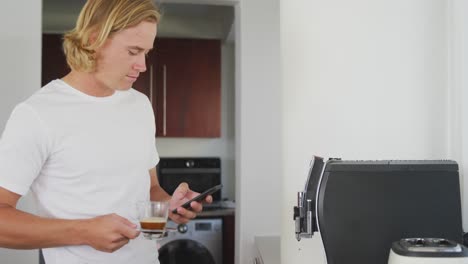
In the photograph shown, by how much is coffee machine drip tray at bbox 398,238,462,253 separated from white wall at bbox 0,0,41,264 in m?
1.83

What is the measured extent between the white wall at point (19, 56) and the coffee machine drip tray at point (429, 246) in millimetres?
1833

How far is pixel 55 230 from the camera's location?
97 cm

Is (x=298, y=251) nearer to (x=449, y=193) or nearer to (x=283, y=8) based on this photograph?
(x=449, y=193)

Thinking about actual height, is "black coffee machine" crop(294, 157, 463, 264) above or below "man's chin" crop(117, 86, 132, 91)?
below

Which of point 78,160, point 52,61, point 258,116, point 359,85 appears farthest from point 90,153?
point 52,61

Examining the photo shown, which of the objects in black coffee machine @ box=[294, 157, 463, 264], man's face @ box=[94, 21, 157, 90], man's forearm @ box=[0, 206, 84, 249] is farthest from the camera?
man's face @ box=[94, 21, 157, 90]

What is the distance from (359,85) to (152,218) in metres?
0.59

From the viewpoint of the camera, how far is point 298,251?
39.8 inches

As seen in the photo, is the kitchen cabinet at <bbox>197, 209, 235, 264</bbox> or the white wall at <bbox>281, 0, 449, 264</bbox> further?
the kitchen cabinet at <bbox>197, 209, 235, 264</bbox>

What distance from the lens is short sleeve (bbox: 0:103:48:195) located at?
0.96m

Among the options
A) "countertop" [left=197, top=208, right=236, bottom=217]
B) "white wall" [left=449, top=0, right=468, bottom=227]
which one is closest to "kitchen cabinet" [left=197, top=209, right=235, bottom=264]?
"countertop" [left=197, top=208, right=236, bottom=217]

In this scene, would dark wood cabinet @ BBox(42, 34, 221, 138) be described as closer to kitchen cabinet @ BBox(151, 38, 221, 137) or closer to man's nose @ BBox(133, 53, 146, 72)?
kitchen cabinet @ BBox(151, 38, 221, 137)

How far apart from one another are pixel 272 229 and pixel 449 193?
65.1 inches

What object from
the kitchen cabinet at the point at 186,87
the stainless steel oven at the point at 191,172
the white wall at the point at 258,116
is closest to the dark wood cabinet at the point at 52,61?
the kitchen cabinet at the point at 186,87
